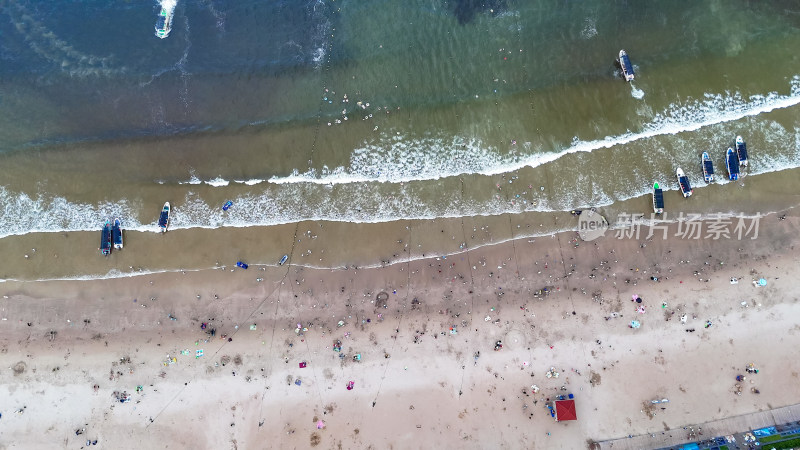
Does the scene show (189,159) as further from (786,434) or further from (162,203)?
(786,434)

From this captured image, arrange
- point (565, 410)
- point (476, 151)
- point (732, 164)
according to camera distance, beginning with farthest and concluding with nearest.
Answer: point (476, 151)
point (732, 164)
point (565, 410)

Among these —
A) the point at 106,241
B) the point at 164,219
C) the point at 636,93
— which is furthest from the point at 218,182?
the point at 636,93

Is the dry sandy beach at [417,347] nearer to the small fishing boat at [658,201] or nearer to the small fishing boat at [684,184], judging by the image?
the small fishing boat at [658,201]

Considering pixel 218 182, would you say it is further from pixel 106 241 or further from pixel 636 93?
pixel 636 93

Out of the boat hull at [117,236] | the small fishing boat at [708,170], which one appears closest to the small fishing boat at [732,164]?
the small fishing boat at [708,170]

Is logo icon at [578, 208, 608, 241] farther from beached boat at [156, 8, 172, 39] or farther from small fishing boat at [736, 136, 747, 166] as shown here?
beached boat at [156, 8, 172, 39]

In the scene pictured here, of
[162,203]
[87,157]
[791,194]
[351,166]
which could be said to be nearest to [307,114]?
[351,166]
